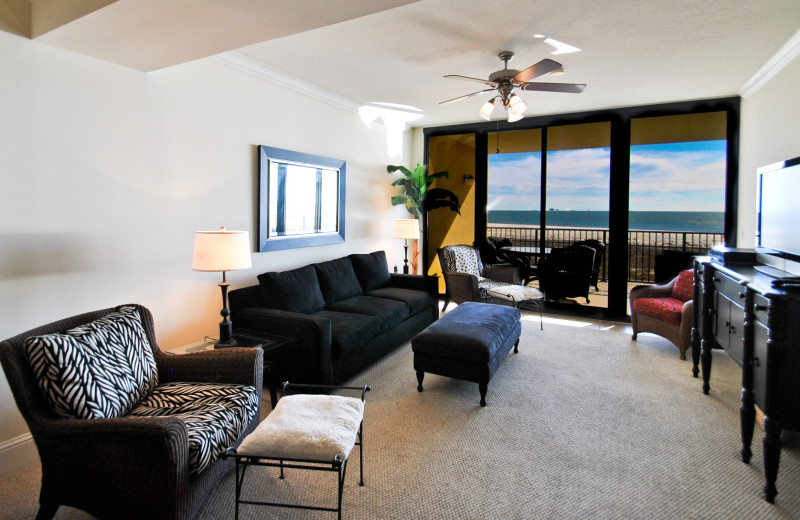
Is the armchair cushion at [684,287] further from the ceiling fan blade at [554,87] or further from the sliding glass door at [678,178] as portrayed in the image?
the ceiling fan blade at [554,87]

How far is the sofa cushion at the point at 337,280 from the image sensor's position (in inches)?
161

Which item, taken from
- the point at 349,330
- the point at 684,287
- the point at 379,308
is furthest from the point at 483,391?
the point at 684,287

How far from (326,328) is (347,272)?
4.95 feet

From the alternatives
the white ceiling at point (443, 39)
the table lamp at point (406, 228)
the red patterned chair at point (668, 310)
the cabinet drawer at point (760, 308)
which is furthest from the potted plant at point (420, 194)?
the cabinet drawer at point (760, 308)

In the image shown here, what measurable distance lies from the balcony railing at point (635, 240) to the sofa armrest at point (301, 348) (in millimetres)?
3911

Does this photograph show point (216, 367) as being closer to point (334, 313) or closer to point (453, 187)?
point (334, 313)

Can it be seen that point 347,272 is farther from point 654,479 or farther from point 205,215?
point 654,479

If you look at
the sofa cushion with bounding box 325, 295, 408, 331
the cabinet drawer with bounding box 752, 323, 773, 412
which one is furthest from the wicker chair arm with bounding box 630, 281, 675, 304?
the sofa cushion with bounding box 325, 295, 408, 331

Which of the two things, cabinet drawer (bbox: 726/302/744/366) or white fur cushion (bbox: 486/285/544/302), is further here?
white fur cushion (bbox: 486/285/544/302)

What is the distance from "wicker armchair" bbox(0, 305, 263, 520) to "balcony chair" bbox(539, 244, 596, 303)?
4.96m

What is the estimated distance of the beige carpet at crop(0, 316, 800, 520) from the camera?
196 cm

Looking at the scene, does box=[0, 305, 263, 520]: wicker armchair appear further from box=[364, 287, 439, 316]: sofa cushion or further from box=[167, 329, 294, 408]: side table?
box=[364, 287, 439, 316]: sofa cushion

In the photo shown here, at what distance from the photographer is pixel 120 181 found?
106 inches

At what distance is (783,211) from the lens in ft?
9.23
